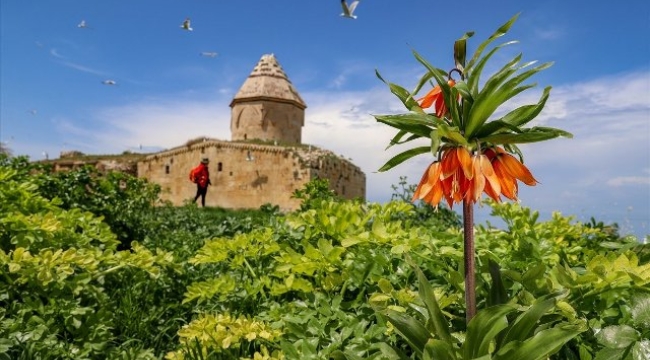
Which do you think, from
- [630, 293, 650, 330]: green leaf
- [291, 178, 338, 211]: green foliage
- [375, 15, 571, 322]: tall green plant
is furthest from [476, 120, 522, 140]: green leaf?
[291, 178, 338, 211]: green foliage

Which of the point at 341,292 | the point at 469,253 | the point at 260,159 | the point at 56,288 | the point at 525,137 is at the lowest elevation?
the point at 56,288

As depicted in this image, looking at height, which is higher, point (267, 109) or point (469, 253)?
point (267, 109)

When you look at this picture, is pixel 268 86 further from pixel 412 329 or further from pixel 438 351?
pixel 438 351

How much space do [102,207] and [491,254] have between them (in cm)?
539

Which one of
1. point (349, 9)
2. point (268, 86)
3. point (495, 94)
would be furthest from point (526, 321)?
point (268, 86)

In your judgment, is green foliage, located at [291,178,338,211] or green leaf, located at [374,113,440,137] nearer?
green leaf, located at [374,113,440,137]

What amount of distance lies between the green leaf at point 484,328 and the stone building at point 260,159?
22.3 metres

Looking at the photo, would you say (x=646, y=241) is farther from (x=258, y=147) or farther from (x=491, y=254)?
(x=258, y=147)

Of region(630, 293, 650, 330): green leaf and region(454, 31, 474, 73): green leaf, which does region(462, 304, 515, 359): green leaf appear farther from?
region(454, 31, 474, 73): green leaf

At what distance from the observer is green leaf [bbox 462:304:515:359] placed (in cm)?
150

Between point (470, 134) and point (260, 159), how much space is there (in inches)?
965

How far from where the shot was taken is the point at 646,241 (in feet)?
7.68

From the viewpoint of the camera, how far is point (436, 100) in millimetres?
1753

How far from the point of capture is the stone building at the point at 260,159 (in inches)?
1002
